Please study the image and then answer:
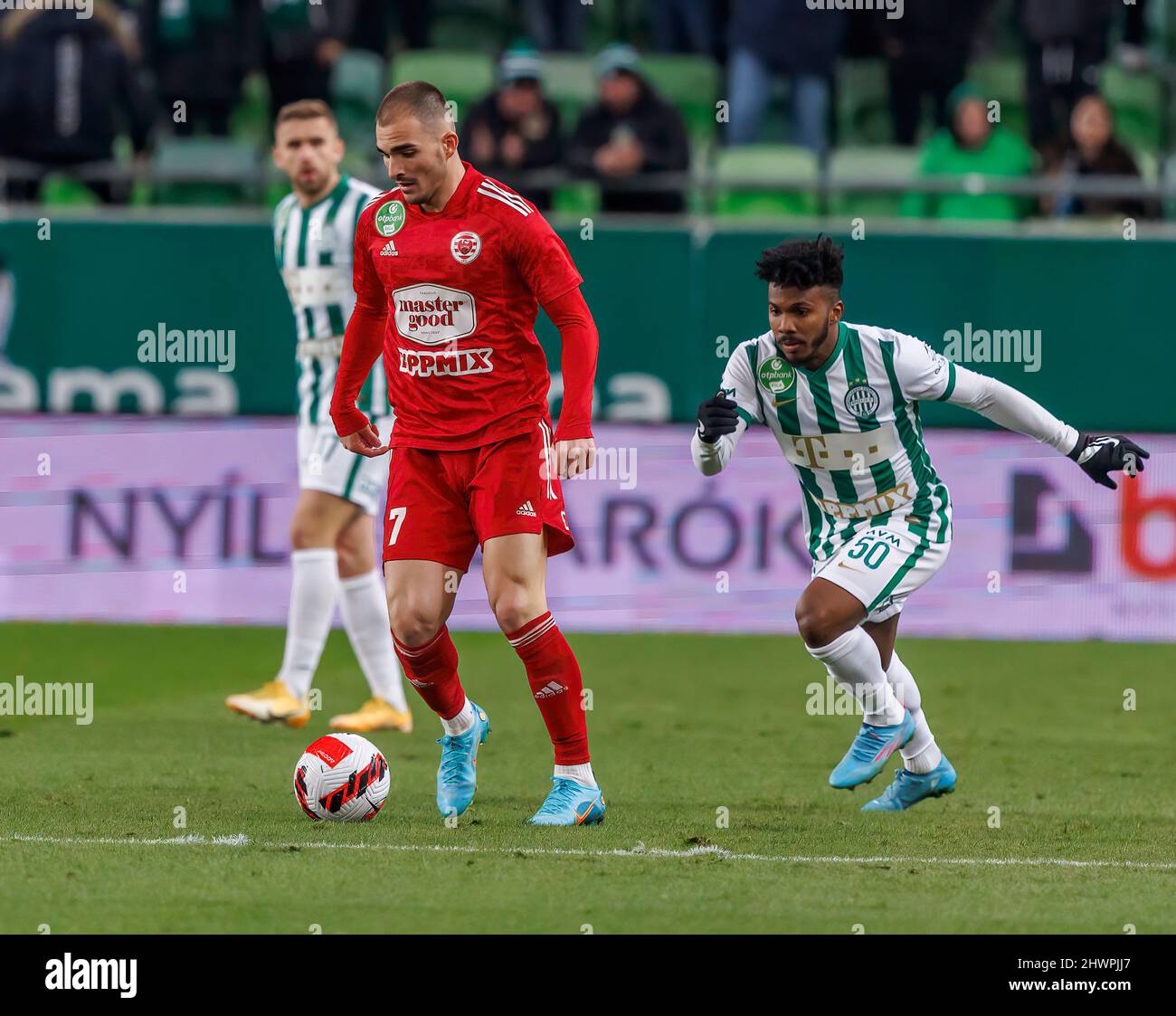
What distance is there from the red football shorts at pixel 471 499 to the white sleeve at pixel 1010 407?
4.60 ft

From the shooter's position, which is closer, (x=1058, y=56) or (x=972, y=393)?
(x=972, y=393)

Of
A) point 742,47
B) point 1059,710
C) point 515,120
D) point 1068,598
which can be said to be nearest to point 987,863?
point 1059,710

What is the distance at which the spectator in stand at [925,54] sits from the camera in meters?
14.1

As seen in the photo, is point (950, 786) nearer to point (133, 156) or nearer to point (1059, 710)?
point (1059, 710)

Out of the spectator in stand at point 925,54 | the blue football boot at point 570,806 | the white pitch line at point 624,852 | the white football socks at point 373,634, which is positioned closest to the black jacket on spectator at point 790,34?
the spectator in stand at point 925,54

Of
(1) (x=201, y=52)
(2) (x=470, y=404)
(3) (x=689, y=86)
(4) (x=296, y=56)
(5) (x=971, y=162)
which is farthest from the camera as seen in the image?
(3) (x=689, y=86)

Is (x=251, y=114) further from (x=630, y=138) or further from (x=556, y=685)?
(x=556, y=685)

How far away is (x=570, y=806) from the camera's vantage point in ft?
21.7

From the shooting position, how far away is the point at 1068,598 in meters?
11.7

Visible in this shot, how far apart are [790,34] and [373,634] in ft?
21.9

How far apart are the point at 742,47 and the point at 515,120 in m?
1.97

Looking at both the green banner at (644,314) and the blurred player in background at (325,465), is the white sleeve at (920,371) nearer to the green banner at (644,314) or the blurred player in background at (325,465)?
the blurred player in background at (325,465)

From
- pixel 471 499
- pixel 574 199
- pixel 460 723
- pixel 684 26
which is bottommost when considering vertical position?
pixel 460 723

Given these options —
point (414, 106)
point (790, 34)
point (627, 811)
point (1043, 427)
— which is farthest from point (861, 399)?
point (790, 34)
